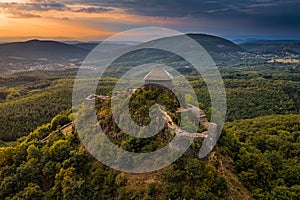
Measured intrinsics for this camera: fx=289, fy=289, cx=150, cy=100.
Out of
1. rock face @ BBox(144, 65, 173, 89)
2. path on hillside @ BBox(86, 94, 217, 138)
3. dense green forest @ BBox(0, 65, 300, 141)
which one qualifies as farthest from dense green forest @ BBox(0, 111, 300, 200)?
dense green forest @ BBox(0, 65, 300, 141)

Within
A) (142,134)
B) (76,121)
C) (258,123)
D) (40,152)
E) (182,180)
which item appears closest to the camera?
(182,180)

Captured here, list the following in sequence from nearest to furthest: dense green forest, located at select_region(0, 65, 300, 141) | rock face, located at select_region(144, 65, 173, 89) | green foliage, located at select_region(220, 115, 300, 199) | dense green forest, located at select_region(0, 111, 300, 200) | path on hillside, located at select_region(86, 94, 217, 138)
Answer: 1. dense green forest, located at select_region(0, 111, 300, 200)
2. path on hillside, located at select_region(86, 94, 217, 138)
3. green foliage, located at select_region(220, 115, 300, 199)
4. rock face, located at select_region(144, 65, 173, 89)
5. dense green forest, located at select_region(0, 65, 300, 141)

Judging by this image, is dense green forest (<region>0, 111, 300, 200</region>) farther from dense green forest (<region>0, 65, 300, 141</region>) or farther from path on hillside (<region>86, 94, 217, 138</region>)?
dense green forest (<region>0, 65, 300, 141</region>)

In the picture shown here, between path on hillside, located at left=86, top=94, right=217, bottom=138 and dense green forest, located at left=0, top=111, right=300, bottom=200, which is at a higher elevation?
path on hillside, located at left=86, top=94, right=217, bottom=138

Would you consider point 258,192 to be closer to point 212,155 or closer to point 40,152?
point 212,155

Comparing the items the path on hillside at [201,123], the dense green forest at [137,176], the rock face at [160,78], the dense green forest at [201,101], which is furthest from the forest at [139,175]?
the dense green forest at [201,101]

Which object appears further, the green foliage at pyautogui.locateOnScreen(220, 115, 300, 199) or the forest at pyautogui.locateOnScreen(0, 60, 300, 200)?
the green foliage at pyautogui.locateOnScreen(220, 115, 300, 199)

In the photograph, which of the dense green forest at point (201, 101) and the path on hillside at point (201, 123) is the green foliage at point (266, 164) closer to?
the path on hillside at point (201, 123)

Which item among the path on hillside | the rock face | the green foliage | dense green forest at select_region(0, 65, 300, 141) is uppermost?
the rock face

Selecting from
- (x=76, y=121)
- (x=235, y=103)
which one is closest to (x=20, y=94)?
(x=235, y=103)

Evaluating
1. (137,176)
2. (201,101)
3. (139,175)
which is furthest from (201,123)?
(201,101)

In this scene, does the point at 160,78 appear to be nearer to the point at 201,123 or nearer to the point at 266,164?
the point at 201,123
